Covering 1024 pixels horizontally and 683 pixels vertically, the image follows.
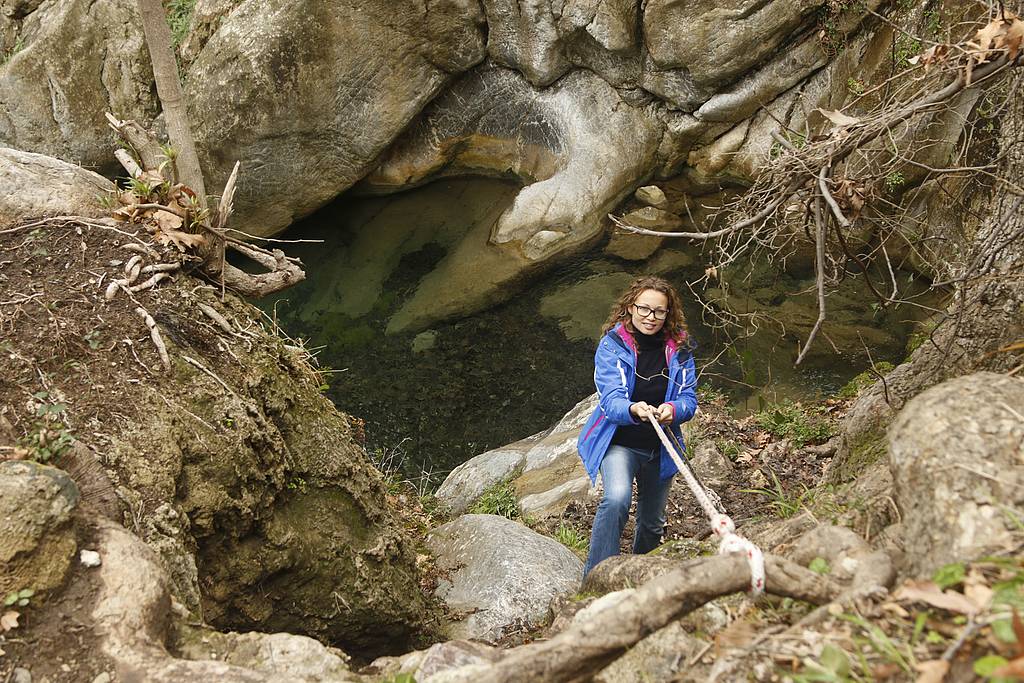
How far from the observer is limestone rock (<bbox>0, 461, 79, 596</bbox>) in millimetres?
2428

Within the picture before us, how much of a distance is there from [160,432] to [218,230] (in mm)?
1386

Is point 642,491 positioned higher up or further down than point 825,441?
higher up

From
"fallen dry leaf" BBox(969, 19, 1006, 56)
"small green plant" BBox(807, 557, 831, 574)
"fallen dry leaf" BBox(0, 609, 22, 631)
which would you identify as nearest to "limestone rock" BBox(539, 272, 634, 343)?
"fallen dry leaf" BBox(969, 19, 1006, 56)

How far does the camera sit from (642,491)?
4.19m

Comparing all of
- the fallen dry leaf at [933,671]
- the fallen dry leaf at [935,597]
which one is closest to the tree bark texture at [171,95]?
the fallen dry leaf at [935,597]

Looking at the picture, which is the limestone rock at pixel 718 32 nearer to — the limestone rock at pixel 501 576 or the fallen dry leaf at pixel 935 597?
the limestone rock at pixel 501 576

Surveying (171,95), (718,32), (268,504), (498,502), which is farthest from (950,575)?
(718,32)

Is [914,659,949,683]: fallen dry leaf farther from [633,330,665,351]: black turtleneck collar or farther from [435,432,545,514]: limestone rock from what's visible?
[435,432,545,514]: limestone rock

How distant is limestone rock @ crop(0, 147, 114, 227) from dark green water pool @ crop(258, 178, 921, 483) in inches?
151

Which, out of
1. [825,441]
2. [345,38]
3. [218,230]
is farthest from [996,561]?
[345,38]

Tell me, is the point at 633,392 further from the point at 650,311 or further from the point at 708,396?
the point at 708,396

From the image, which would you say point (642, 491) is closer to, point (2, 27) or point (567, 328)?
point (567, 328)

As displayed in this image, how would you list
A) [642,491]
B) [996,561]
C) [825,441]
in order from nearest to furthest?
[996,561] → [642,491] → [825,441]

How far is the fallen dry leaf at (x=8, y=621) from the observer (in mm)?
2375
